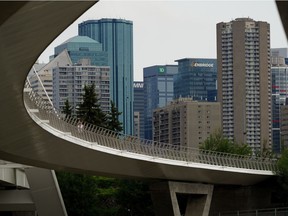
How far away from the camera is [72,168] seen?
63.1 m

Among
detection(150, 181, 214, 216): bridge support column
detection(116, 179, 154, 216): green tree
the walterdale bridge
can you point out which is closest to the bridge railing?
the walterdale bridge

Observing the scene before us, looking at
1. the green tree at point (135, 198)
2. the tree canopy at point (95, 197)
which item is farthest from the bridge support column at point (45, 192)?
the green tree at point (135, 198)

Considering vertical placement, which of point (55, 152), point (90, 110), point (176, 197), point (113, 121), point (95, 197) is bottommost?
point (95, 197)

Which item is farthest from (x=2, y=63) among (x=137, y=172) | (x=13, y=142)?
(x=137, y=172)

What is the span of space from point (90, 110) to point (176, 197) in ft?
122

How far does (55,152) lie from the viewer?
56344 mm

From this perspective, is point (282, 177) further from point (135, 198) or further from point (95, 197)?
point (95, 197)

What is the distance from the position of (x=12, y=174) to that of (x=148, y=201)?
50.0 feet

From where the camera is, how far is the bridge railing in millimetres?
48500

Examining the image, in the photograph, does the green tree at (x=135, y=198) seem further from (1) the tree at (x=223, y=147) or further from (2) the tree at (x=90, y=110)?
(2) the tree at (x=90, y=110)

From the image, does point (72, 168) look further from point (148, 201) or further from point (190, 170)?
point (148, 201)

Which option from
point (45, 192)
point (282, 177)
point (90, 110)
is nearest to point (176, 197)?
point (282, 177)

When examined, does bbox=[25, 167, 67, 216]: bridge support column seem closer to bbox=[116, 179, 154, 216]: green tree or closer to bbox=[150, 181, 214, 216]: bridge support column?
bbox=[150, 181, 214, 216]: bridge support column

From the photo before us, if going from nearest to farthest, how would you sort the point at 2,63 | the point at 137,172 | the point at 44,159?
1. the point at 2,63
2. the point at 44,159
3. the point at 137,172
